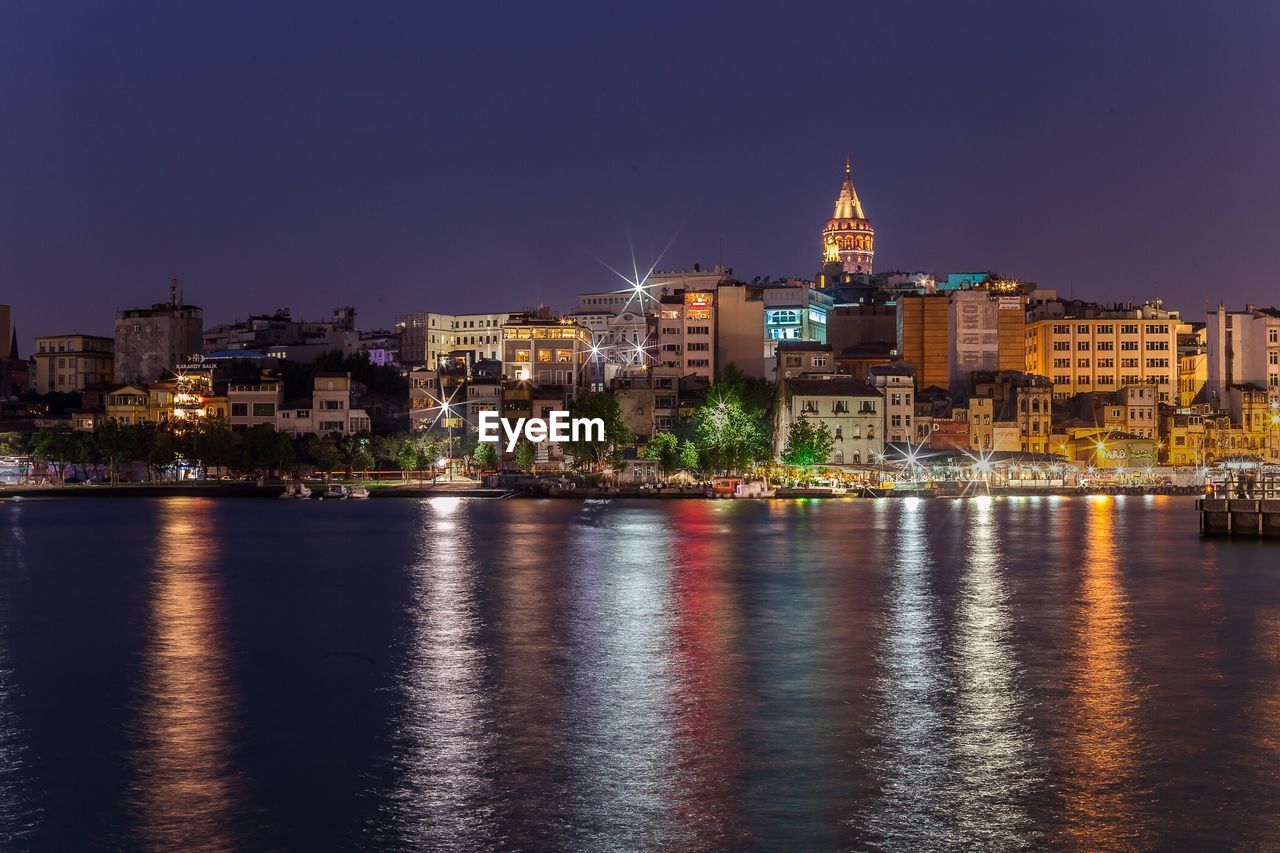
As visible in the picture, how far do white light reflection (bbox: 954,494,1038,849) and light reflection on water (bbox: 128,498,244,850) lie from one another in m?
7.63

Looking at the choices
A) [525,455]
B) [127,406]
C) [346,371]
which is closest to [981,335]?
[525,455]

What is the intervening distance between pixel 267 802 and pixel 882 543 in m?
36.0

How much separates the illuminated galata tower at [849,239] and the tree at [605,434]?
10773cm

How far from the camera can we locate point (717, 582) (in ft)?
116

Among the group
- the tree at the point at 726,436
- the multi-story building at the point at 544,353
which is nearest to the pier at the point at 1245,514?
the tree at the point at 726,436

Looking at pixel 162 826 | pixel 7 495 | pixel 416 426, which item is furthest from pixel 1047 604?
pixel 7 495

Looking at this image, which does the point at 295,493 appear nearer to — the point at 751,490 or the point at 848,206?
the point at 751,490

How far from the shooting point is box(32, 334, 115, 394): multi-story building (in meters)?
133

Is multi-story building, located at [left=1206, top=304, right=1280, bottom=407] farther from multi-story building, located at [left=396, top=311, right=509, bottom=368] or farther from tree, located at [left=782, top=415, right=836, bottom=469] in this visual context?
multi-story building, located at [left=396, top=311, right=509, bottom=368]

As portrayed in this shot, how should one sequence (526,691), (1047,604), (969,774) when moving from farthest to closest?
(1047,604), (526,691), (969,774)

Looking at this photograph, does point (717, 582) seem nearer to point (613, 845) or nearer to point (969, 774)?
point (969, 774)

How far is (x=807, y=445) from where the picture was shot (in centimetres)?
8394

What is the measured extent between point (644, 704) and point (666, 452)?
223 ft

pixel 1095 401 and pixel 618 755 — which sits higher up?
pixel 1095 401
